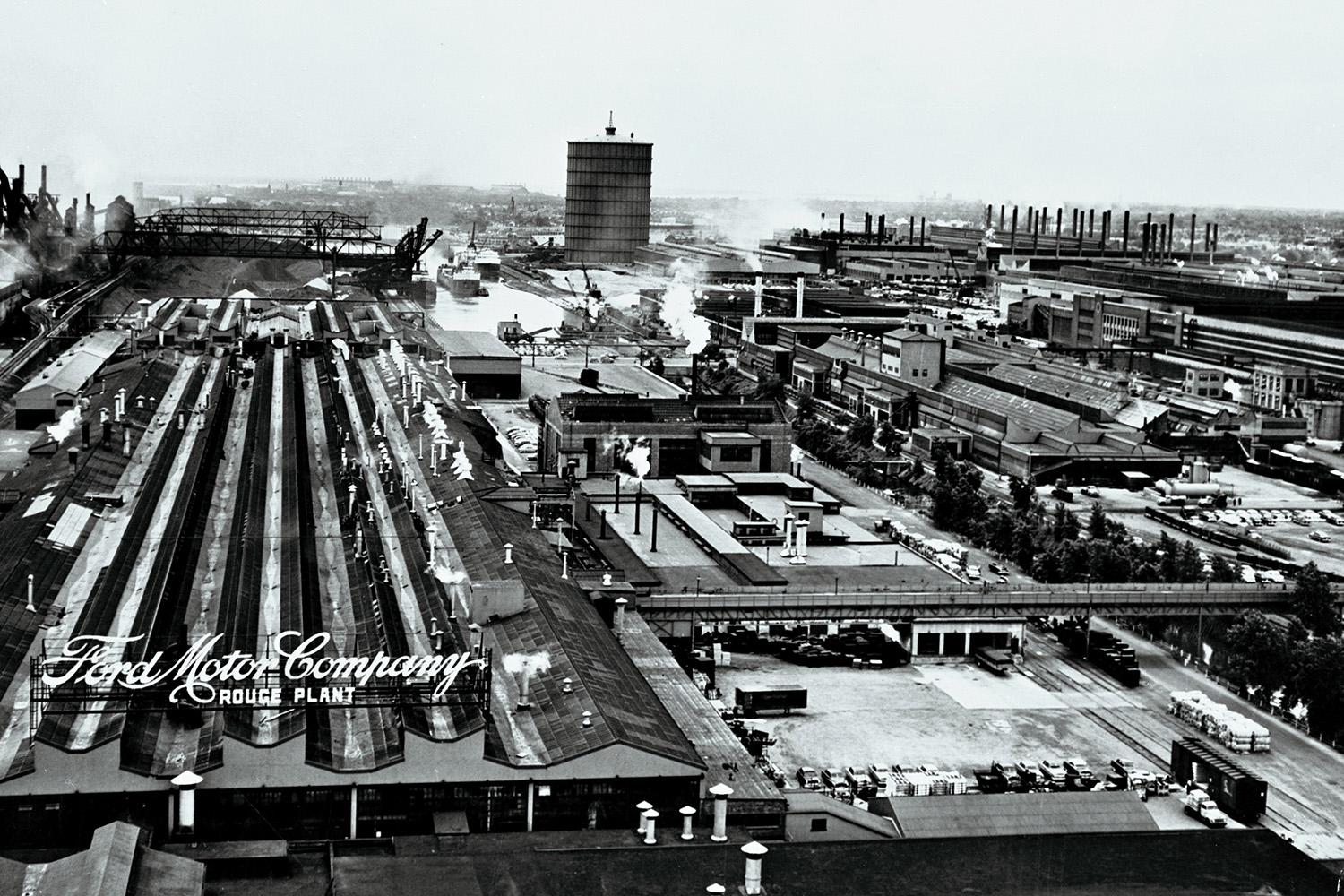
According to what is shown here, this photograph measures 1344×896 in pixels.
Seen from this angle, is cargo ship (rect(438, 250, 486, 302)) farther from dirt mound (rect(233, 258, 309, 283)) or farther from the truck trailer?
the truck trailer

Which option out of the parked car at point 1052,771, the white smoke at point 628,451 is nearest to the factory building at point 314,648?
the parked car at point 1052,771

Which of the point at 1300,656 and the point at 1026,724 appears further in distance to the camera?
the point at 1300,656

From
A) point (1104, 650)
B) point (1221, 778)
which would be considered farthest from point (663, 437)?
point (1221, 778)

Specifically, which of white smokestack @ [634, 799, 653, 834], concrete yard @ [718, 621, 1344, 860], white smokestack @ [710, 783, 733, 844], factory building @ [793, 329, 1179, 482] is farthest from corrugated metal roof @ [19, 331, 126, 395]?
white smokestack @ [710, 783, 733, 844]

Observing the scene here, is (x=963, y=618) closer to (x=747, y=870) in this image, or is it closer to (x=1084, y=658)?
(x=1084, y=658)

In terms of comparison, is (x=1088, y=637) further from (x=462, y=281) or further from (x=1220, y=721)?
(x=462, y=281)

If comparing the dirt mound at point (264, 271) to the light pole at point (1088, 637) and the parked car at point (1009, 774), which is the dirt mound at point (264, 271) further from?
the parked car at point (1009, 774)
